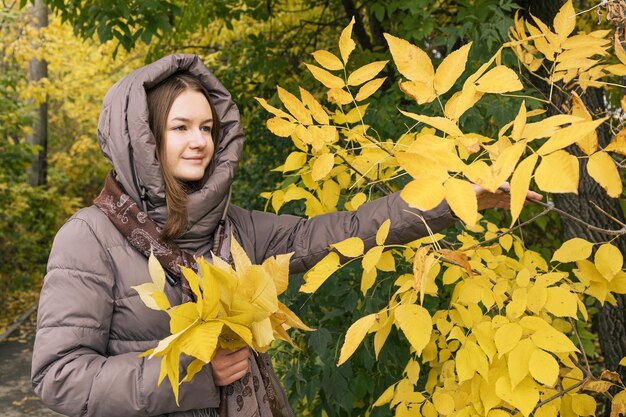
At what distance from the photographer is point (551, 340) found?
141 cm

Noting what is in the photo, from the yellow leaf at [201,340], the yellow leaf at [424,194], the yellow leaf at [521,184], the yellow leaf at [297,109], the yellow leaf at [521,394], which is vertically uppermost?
the yellow leaf at [521,184]

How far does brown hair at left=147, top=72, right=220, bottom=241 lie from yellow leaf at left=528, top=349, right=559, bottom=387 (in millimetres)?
1002

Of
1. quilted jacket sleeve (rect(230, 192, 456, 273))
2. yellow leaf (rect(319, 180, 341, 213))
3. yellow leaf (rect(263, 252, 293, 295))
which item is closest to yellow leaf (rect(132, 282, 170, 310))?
yellow leaf (rect(263, 252, 293, 295))

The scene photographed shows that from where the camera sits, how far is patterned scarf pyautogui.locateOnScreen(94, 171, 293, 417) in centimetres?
181

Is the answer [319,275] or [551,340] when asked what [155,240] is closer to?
[319,275]

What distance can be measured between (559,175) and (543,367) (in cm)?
56

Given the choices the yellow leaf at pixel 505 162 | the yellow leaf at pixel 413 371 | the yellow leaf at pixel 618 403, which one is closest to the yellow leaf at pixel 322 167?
the yellow leaf at pixel 413 371

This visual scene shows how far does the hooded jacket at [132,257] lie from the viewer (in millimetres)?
1660

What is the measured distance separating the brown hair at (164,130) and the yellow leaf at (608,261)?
1079mm

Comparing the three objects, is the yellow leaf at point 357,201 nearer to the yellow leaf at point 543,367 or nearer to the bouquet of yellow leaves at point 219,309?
the bouquet of yellow leaves at point 219,309

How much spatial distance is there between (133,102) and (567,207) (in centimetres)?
248

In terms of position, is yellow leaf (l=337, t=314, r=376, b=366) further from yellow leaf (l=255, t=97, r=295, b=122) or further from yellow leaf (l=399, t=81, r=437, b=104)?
yellow leaf (l=255, t=97, r=295, b=122)

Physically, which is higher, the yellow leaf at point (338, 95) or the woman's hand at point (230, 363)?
the yellow leaf at point (338, 95)

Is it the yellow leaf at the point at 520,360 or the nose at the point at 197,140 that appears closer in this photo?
the yellow leaf at the point at 520,360
